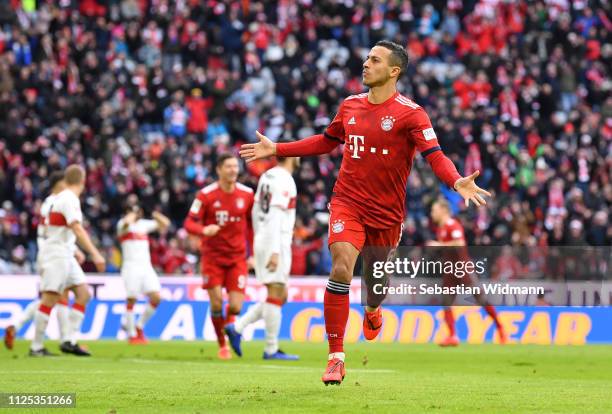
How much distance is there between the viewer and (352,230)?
10.9 m

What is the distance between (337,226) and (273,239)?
18.8ft

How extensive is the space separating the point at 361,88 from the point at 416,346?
12643mm

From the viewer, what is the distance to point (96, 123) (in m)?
29.9

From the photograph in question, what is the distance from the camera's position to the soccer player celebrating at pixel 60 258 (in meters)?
16.9

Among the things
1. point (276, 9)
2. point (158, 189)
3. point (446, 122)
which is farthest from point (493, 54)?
point (158, 189)

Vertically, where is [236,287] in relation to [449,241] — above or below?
below

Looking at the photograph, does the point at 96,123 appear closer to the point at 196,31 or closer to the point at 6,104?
the point at 6,104

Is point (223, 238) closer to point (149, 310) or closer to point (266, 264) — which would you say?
point (266, 264)

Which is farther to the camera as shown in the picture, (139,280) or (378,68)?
(139,280)

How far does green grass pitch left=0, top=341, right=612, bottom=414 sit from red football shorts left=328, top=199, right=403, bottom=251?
130cm

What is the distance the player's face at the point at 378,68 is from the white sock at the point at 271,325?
6405 millimetres

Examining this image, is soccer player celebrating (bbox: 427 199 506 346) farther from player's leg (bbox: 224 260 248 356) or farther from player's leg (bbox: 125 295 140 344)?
player's leg (bbox: 125 295 140 344)

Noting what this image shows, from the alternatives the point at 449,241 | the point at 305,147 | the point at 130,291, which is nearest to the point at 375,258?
the point at 305,147

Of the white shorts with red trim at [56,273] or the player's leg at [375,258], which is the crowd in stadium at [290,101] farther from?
the player's leg at [375,258]
